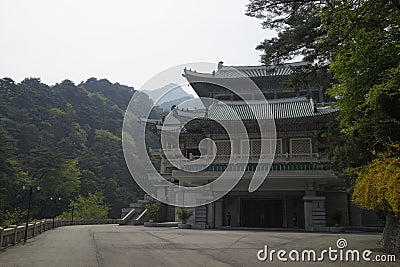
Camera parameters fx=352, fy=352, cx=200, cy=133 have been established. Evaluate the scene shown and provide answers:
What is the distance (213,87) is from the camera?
1177 inches

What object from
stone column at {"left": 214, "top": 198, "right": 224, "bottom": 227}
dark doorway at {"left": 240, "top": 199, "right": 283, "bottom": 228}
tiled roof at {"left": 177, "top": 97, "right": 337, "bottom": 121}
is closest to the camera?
stone column at {"left": 214, "top": 198, "right": 224, "bottom": 227}

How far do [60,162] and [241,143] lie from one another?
30852 mm

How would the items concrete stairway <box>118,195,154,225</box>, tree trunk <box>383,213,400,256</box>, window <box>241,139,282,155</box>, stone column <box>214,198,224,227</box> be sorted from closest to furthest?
tree trunk <box>383,213,400,256</box> < stone column <box>214,198,224,227</box> < window <box>241,139,282,155</box> < concrete stairway <box>118,195,154,225</box>

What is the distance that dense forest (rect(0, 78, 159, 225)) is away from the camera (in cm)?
4278

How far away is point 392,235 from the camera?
31.1ft

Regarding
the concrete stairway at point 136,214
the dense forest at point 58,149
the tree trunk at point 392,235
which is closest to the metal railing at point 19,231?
A: the concrete stairway at point 136,214

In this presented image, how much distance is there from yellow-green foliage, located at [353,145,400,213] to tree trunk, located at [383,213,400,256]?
22.9 inches

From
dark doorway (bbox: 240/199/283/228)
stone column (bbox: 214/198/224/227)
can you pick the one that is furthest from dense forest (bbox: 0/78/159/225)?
dark doorway (bbox: 240/199/283/228)

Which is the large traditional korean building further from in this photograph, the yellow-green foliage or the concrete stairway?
the yellow-green foliage

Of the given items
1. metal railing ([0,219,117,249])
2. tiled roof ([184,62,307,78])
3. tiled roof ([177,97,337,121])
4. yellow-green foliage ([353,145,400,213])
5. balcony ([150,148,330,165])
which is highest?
tiled roof ([184,62,307,78])

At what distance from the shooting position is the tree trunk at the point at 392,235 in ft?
29.4

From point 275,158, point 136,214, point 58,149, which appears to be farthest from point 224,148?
point 58,149

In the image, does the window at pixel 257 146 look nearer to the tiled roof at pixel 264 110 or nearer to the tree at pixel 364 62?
the tiled roof at pixel 264 110

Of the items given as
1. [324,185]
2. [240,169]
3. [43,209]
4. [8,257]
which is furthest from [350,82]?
[43,209]
